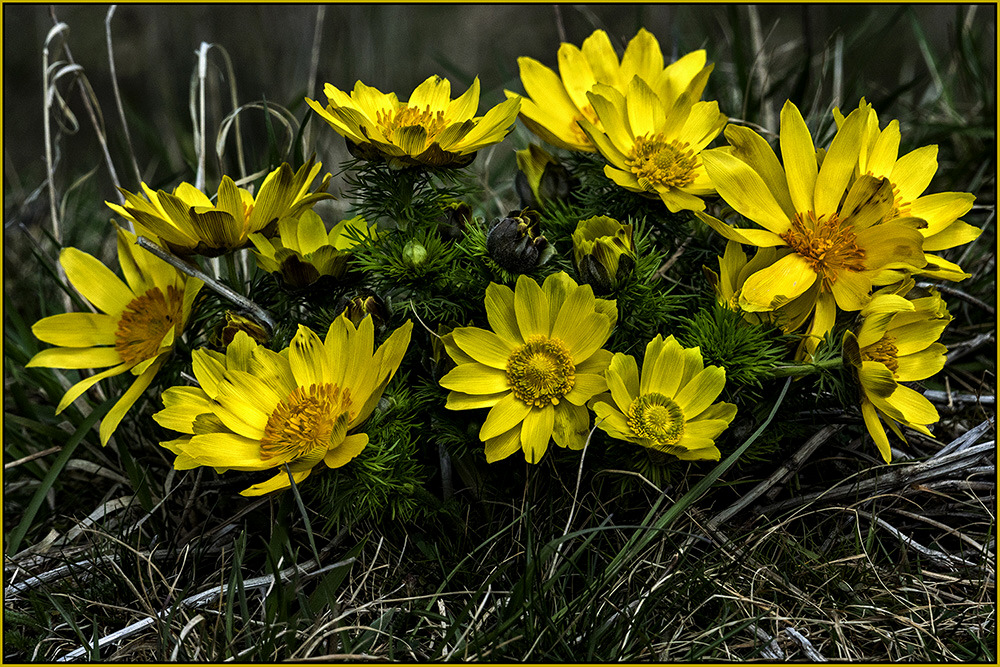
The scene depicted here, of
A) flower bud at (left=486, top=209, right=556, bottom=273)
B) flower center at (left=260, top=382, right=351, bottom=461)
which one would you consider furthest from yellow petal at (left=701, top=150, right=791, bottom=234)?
flower center at (left=260, top=382, right=351, bottom=461)

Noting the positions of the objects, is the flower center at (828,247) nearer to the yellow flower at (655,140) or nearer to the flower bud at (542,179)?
the yellow flower at (655,140)

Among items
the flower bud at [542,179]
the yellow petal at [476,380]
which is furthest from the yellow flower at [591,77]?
the yellow petal at [476,380]

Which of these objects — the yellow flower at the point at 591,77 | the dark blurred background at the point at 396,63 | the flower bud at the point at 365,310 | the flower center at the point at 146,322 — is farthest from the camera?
the dark blurred background at the point at 396,63

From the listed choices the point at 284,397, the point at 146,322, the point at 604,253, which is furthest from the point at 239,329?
the point at 604,253

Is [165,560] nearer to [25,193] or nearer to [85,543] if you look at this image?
[85,543]

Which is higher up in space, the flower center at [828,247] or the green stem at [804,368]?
the flower center at [828,247]

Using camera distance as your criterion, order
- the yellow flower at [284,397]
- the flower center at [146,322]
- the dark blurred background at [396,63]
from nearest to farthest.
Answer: the yellow flower at [284,397] < the flower center at [146,322] < the dark blurred background at [396,63]

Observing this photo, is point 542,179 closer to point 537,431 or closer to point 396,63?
point 537,431

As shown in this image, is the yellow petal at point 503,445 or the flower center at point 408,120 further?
the flower center at point 408,120
